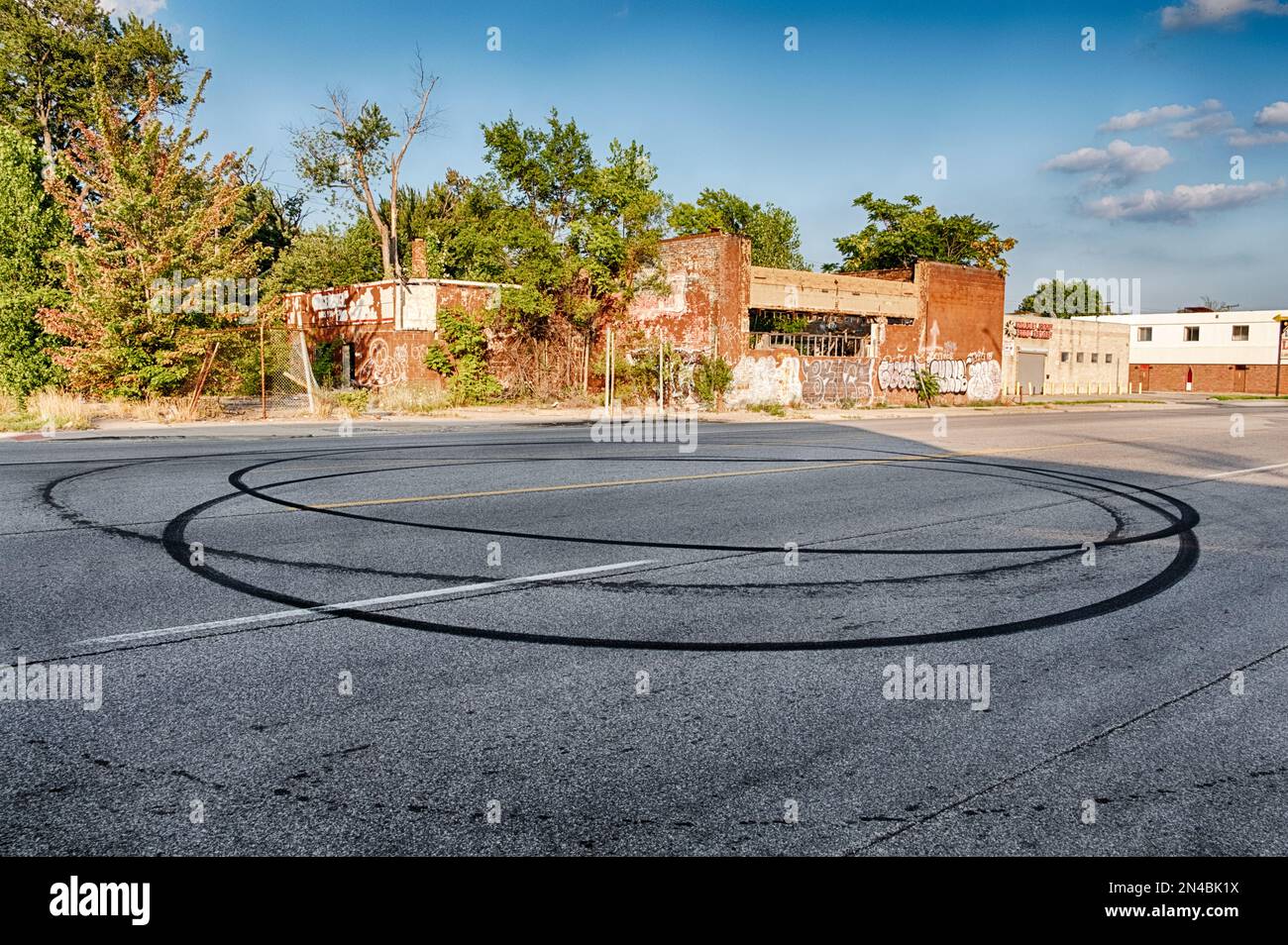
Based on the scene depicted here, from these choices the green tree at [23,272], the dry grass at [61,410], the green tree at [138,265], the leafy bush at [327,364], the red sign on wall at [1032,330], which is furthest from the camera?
the red sign on wall at [1032,330]

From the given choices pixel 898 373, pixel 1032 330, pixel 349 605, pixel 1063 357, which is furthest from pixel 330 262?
pixel 349 605

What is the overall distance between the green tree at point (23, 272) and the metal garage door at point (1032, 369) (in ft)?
175

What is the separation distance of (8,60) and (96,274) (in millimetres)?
31673

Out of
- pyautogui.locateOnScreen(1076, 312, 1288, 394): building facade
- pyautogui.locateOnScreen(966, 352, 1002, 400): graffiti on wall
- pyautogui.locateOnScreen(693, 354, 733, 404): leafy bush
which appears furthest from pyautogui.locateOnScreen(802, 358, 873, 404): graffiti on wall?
pyautogui.locateOnScreen(1076, 312, 1288, 394): building facade

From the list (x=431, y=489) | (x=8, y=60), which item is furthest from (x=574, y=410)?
(x=8, y=60)

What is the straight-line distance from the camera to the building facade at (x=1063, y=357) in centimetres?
6016

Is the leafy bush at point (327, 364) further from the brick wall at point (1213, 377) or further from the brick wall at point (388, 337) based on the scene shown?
the brick wall at point (1213, 377)

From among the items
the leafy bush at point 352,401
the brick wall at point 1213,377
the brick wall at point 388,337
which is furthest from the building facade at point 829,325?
the brick wall at point 1213,377

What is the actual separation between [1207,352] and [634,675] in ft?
294

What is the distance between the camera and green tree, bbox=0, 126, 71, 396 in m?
23.3

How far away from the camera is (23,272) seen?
23.7 metres

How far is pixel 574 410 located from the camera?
105 feet

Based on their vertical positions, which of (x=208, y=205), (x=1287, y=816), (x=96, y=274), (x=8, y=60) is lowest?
(x=1287, y=816)
